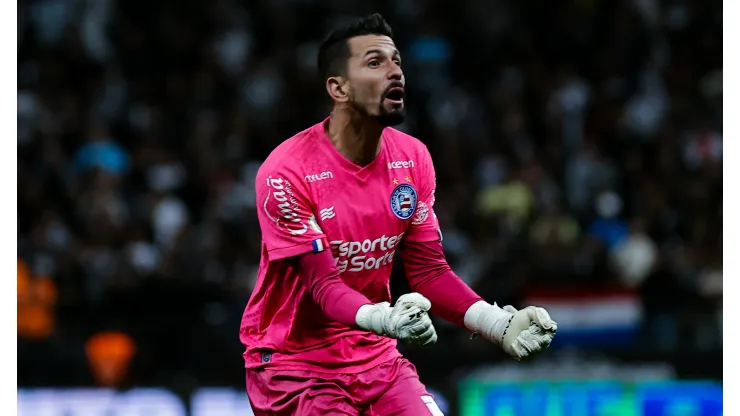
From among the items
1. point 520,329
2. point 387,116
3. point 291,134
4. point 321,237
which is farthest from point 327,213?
point 291,134

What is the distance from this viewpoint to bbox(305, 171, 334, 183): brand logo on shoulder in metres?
5.83

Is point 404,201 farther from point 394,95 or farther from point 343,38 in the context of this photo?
point 343,38

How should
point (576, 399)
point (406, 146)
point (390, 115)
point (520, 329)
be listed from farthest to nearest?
1. point (576, 399)
2. point (406, 146)
3. point (390, 115)
4. point (520, 329)

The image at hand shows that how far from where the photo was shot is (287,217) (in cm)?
572

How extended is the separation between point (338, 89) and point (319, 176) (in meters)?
0.43

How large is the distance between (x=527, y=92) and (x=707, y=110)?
2.16m

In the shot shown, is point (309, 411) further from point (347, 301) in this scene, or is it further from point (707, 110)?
point (707, 110)

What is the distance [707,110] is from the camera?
49.5 feet

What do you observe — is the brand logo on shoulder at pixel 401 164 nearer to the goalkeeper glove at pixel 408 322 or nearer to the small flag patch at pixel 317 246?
the small flag patch at pixel 317 246

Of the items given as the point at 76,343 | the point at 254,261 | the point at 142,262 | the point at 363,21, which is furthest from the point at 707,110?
the point at 363,21

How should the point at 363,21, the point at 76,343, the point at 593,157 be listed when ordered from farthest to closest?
1. the point at 593,157
2. the point at 76,343
3. the point at 363,21

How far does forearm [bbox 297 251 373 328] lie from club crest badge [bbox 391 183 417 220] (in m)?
0.46

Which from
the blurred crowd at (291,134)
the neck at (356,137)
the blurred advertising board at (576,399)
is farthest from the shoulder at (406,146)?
the blurred crowd at (291,134)
